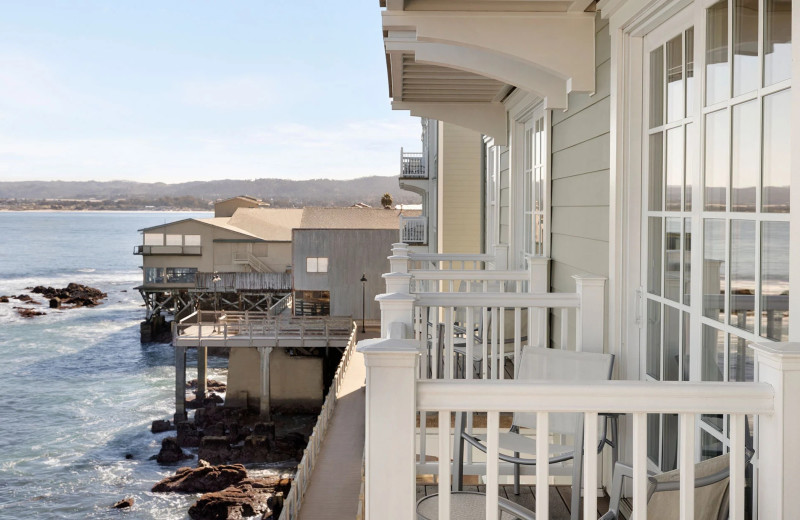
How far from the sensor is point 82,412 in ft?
73.3

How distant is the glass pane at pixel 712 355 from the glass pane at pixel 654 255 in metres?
0.48

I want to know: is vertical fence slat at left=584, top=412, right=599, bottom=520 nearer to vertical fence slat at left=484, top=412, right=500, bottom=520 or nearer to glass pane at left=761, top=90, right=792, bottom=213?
vertical fence slat at left=484, top=412, right=500, bottom=520

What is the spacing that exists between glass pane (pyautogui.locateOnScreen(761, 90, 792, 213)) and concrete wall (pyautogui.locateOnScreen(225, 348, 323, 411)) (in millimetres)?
20420

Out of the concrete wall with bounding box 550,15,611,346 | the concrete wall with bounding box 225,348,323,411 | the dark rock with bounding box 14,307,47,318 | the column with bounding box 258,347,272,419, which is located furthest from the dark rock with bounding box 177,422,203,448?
the dark rock with bounding box 14,307,47,318

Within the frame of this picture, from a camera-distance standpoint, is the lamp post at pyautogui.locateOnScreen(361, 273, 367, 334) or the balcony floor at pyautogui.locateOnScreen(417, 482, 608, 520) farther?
the lamp post at pyautogui.locateOnScreen(361, 273, 367, 334)

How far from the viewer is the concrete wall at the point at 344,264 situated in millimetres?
25516

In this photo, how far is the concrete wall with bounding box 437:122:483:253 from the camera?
13.6 m

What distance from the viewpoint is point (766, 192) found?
6.93 ft

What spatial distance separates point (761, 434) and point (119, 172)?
11254cm

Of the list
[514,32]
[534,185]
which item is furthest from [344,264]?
[514,32]

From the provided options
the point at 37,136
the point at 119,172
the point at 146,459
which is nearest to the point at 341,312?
the point at 146,459

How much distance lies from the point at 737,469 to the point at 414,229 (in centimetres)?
1677

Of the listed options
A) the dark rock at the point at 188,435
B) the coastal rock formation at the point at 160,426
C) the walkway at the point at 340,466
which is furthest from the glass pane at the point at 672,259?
the coastal rock formation at the point at 160,426

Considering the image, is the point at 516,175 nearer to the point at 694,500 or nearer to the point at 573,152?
the point at 573,152
